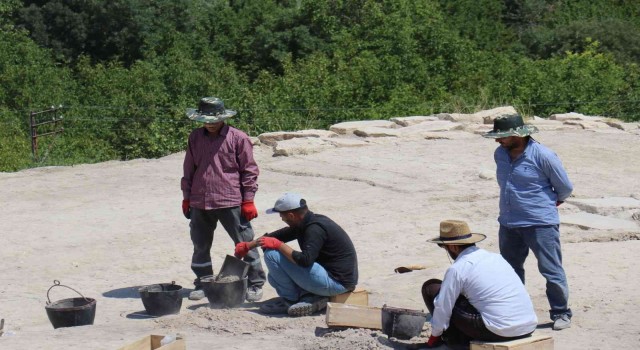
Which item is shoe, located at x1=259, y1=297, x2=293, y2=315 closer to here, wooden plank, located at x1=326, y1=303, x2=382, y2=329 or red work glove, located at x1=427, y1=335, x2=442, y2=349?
wooden plank, located at x1=326, y1=303, x2=382, y2=329

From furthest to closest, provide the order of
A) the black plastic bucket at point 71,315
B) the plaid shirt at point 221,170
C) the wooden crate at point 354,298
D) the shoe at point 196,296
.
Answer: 1. the shoe at point 196,296
2. the plaid shirt at point 221,170
3. the wooden crate at point 354,298
4. the black plastic bucket at point 71,315

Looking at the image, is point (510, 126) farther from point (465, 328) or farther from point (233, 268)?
point (233, 268)

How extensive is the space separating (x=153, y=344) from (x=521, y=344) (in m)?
2.26

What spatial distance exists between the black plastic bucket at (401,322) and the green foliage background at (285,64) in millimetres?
11362

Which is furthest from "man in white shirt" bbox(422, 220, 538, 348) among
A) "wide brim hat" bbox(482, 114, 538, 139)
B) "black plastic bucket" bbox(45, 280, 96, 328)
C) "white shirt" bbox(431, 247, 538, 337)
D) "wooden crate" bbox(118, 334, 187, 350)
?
"black plastic bucket" bbox(45, 280, 96, 328)

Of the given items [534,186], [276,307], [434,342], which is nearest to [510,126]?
[534,186]

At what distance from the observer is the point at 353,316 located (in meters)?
7.39

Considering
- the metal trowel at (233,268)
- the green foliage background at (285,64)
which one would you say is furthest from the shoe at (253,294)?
the green foliage background at (285,64)

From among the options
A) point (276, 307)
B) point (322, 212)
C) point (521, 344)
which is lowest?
point (322, 212)

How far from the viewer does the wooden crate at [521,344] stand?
639 centimetres

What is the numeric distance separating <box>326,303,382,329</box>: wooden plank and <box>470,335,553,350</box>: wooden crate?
96 cm

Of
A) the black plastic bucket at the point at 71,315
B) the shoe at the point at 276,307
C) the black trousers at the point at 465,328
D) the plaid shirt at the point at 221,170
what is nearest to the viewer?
the black trousers at the point at 465,328

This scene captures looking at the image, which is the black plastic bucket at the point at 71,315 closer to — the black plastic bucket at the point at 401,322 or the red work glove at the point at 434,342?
the black plastic bucket at the point at 401,322

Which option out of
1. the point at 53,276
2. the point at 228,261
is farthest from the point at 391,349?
the point at 53,276
